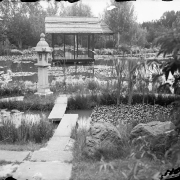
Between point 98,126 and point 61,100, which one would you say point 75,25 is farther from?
point 98,126

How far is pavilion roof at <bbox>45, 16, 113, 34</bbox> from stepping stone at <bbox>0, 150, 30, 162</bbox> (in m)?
11.5

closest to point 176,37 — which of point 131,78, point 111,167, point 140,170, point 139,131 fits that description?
point 140,170

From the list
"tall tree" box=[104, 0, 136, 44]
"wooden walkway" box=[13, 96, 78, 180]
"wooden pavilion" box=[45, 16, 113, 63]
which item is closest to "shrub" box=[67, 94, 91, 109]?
"wooden walkway" box=[13, 96, 78, 180]

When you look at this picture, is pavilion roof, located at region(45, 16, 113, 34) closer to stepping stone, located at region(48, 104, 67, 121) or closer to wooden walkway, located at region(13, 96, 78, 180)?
stepping stone, located at region(48, 104, 67, 121)

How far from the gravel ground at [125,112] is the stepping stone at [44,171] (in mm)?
2059

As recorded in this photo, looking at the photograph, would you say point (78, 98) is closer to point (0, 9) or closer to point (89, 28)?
point (0, 9)

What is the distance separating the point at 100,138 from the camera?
8.79 ft

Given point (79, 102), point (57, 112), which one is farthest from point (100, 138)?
point (79, 102)

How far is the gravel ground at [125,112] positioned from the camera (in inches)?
175

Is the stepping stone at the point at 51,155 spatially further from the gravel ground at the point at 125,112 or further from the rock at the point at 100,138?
the gravel ground at the point at 125,112

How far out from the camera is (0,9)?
132 inches

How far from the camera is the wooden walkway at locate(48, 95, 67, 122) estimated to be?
4332mm

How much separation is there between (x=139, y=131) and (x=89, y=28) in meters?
12.4

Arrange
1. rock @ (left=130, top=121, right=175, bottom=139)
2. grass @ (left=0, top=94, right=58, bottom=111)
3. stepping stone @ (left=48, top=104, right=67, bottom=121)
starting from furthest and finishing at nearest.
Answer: grass @ (left=0, top=94, right=58, bottom=111)
stepping stone @ (left=48, top=104, right=67, bottom=121)
rock @ (left=130, top=121, right=175, bottom=139)
